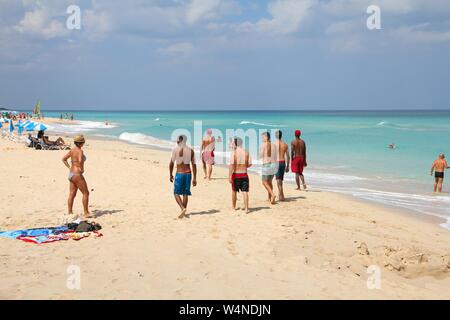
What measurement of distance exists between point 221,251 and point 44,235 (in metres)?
2.78

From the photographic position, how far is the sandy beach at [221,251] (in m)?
4.58

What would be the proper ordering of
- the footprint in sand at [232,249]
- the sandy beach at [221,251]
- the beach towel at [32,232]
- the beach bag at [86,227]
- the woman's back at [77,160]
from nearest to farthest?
the sandy beach at [221,251]
the footprint in sand at [232,249]
the beach towel at [32,232]
the beach bag at [86,227]
the woman's back at [77,160]

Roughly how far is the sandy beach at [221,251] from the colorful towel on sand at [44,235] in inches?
5.8

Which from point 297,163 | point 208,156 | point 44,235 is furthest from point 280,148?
point 44,235

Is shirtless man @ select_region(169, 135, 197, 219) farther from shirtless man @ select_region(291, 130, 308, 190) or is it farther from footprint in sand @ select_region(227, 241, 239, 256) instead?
shirtless man @ select_region(291, 130, 308, 190)

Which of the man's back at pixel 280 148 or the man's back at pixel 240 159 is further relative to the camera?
the man's back at pixel 280 148

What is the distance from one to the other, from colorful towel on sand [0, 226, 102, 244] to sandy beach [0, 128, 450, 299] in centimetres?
15

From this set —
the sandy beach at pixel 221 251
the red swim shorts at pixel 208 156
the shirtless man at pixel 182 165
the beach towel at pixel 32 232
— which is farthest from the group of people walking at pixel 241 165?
the red swim shorts at pixel 208 156

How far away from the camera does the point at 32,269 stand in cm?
494

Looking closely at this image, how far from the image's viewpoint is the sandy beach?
4.58m

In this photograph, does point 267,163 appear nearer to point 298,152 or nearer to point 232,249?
point 298,152

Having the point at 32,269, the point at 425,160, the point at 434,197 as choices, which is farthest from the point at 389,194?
the point at 425,160

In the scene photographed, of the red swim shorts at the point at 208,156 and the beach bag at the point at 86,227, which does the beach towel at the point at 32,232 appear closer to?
the beach bag at the point at 86,227

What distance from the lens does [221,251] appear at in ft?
19.1
